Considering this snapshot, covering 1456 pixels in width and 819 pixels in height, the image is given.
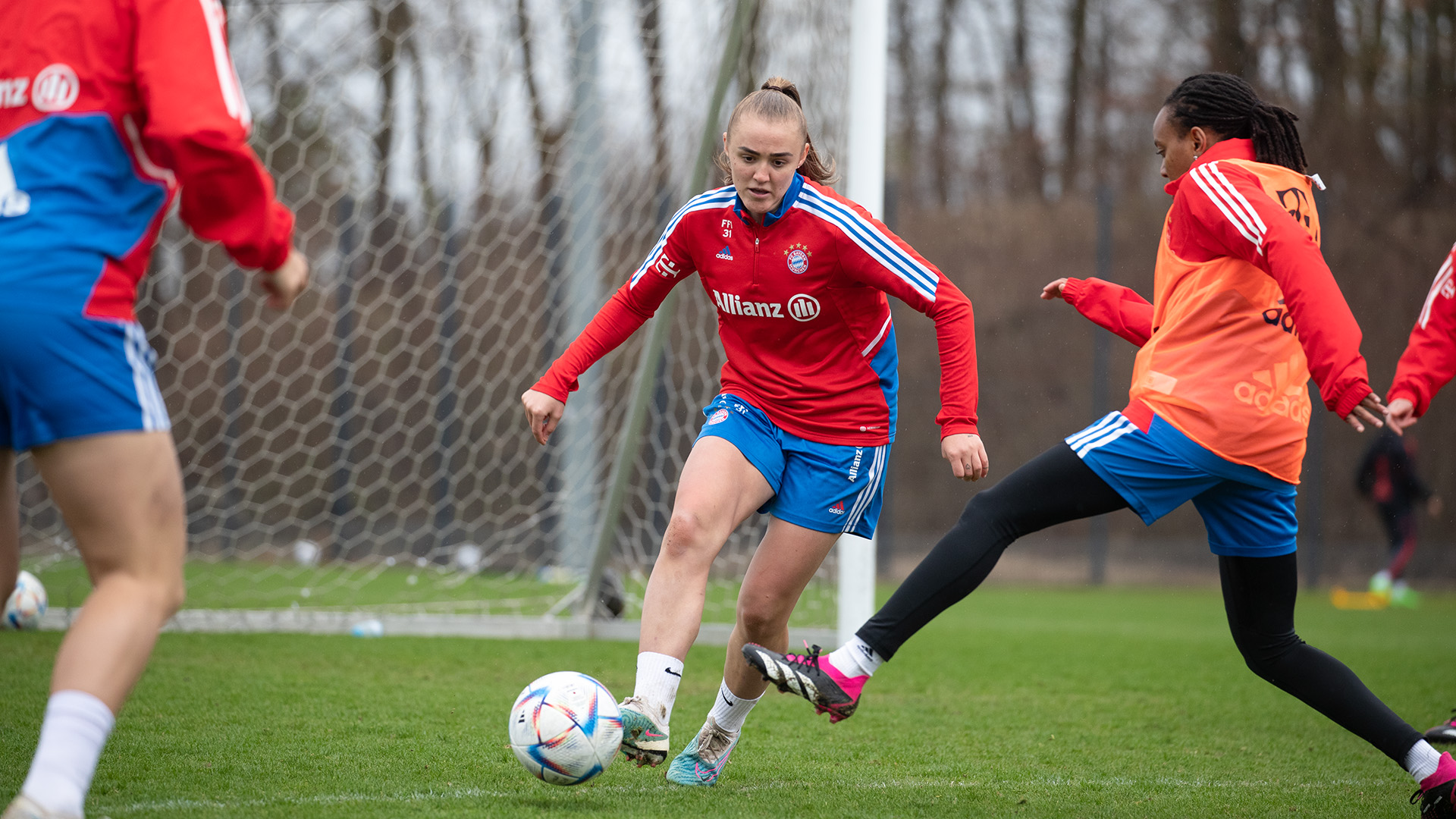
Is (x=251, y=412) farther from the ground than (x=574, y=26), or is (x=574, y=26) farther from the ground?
(x=574, y=26)

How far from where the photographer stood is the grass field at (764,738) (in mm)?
3156

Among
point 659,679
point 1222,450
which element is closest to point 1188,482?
point 1222,450

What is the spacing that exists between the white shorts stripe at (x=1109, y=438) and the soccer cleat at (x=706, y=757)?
4.16ft

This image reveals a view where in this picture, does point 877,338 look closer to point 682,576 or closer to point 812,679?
point 682,576

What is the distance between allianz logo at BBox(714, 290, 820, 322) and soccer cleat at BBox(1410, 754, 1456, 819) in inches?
78.9

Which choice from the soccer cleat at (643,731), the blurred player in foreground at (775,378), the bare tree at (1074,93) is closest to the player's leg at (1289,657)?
the blurred player in foreground at (775,378)

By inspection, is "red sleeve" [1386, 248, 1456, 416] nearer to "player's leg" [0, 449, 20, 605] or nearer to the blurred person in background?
"player's leg" [0, 449, 20, 605]

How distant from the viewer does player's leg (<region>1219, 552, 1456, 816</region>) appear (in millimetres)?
3254

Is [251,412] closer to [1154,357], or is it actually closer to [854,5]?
[854,5]

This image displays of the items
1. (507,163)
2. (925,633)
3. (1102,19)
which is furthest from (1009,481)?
(1102,19)

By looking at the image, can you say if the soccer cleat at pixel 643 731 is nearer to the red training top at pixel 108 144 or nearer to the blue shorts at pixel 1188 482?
the blue shorts at pixel 1188 482

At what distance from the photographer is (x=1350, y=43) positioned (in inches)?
611

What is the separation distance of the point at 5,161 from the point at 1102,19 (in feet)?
58.5

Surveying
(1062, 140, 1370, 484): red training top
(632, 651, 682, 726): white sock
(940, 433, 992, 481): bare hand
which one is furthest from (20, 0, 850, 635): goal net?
(1062, 140, 1370, 484): red training top
